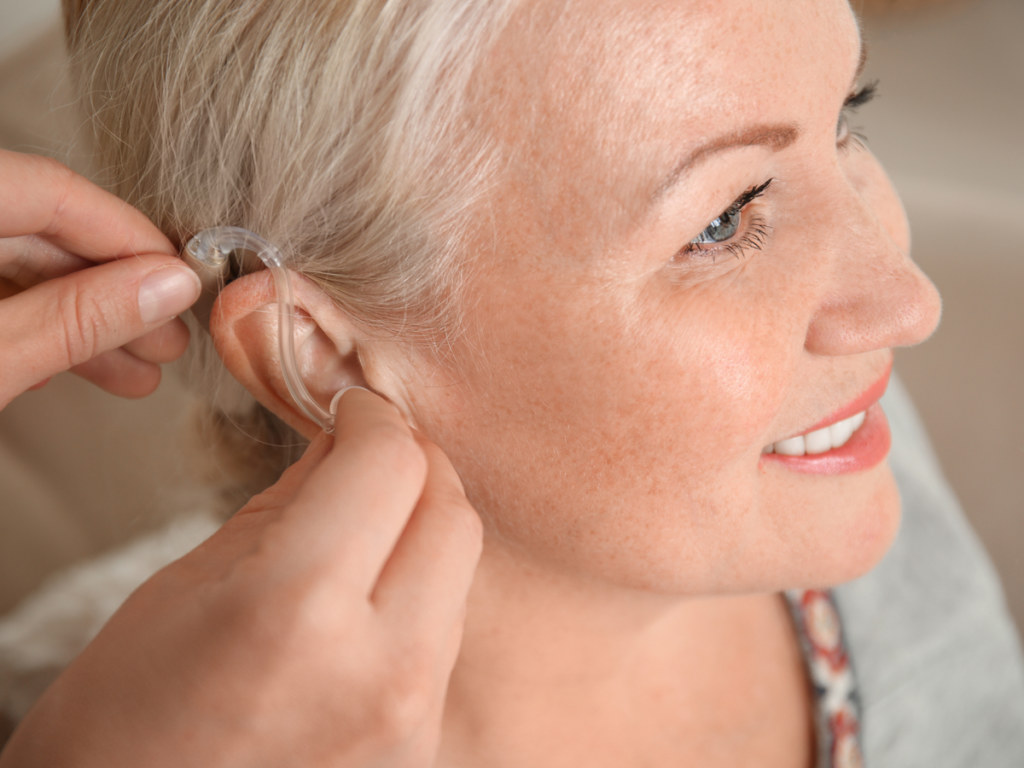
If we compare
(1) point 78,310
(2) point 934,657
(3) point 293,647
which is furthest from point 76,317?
(2) point 934,657

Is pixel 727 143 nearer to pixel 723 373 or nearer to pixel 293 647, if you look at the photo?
pixel 723 373

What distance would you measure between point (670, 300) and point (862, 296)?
7.2 inches

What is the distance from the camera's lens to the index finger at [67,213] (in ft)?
2.25

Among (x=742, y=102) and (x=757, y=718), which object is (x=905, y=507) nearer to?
(x=757, y=718)

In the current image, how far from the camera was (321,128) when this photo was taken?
0.66 m

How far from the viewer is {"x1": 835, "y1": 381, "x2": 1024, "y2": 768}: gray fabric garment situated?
3.58ft

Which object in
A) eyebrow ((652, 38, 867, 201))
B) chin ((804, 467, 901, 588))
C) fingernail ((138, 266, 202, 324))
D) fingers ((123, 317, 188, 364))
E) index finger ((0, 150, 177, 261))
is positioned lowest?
chin ((804, 467, 901, 588))

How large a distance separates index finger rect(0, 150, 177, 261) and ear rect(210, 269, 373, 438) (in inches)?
3.7

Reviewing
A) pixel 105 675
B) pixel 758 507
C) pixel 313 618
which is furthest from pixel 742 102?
pixel 105 675

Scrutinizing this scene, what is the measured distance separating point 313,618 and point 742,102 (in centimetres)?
45

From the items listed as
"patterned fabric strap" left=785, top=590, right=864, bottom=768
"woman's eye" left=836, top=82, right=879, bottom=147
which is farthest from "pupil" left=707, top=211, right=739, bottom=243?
"patterned fabric strap" left=785, top=590, right=864, bottom=768

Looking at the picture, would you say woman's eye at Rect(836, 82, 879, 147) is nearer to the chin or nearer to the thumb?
the chin

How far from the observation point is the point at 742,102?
2.00 feet

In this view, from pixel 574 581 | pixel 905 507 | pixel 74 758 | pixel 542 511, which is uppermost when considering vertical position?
pixel 74 758
